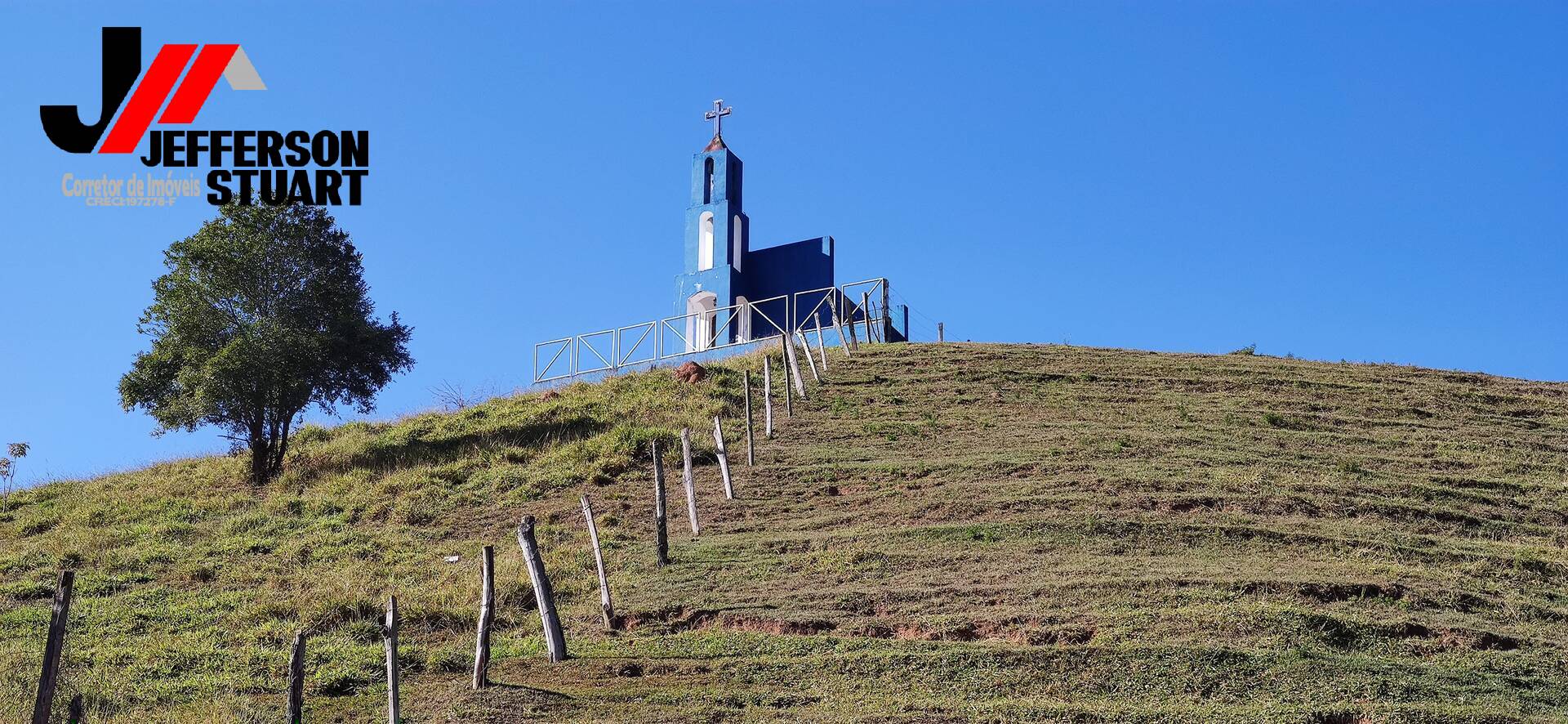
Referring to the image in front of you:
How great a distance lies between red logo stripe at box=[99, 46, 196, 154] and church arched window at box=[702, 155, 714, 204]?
17956 millimetres

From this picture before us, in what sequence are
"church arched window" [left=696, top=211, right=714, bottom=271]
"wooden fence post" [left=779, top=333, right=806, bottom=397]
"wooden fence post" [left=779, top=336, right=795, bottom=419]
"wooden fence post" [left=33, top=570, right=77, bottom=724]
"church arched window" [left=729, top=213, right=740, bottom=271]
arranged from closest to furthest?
"wooden fence post" [left=33, top=570, right=77, bottom=724] → "wooden fence post" [left=779, top=336, right=795, bottom=419] → "wooden fence post" [left=779, top=333, right=806, bottom=397] → "church arched window" [left=729, top=213, right=740, bottom=271] → "church arched window" [left=696, top=211, right=714, bottom=271]

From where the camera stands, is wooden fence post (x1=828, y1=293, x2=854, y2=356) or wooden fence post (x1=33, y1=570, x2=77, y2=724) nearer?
wooden fence post (x1=33, y1=570, x2=77, y2=724)

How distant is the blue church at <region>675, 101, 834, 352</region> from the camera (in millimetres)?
38156

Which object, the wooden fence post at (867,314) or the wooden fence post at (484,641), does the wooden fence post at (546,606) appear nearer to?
the wooden fence post at (484,641)

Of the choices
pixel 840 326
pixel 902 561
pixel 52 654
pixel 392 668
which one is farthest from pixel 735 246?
pixel 52 654

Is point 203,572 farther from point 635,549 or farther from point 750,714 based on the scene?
point 750,714

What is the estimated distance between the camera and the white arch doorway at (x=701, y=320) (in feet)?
124

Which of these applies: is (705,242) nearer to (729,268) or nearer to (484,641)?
(729,268)

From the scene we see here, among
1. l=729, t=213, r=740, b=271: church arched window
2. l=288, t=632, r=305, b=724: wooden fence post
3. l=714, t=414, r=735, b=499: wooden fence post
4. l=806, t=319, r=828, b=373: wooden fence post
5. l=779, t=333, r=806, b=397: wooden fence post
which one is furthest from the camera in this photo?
l=729, t=213, r=740, b=271: church arched window

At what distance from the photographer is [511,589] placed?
1742 cm

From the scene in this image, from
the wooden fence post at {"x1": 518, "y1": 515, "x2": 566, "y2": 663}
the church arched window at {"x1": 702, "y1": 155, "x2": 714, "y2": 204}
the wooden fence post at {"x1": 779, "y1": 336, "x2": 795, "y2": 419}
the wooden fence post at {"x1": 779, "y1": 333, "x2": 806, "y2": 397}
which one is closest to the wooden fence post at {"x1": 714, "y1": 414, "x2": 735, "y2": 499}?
the wooden fence post at {"x1": 779, "y1": 336, "x2": 795, "y2": 419}

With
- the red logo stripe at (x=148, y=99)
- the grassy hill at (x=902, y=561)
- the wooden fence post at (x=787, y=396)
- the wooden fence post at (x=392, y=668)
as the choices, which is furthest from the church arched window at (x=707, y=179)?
the wooden fence post at (x=392, y=668)

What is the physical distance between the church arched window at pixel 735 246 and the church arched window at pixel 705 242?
68 cm

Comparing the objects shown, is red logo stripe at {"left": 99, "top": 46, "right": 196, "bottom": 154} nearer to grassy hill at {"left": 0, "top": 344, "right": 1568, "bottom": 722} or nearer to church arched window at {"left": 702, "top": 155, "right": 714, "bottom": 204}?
grassy hill at {"left": 0, "top": 344, "right": 1568, "bottom": 722}
